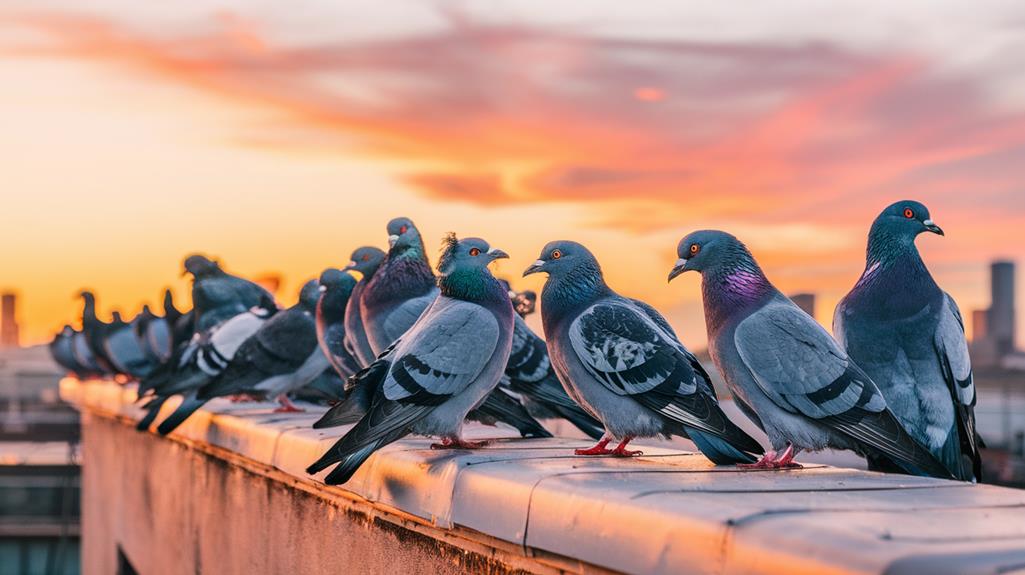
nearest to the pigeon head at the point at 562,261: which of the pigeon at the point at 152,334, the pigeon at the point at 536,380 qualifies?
the pigeon at the point at 536,380

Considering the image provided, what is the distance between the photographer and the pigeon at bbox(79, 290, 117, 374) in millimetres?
22495

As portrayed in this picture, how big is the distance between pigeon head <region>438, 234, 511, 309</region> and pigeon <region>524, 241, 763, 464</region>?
1.29ft

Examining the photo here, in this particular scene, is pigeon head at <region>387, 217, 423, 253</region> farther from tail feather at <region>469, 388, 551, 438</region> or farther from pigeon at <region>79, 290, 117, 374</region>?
pigeon at <region>79, 290, 117, 374</region>

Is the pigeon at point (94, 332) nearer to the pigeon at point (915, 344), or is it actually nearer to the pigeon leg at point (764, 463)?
the pigeon at point (915, 344)

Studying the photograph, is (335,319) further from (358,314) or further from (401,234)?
(401,234)

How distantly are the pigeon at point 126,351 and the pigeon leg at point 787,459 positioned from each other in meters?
15.4

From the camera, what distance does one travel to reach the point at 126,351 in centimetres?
2111

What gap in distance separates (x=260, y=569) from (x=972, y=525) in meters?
5.47

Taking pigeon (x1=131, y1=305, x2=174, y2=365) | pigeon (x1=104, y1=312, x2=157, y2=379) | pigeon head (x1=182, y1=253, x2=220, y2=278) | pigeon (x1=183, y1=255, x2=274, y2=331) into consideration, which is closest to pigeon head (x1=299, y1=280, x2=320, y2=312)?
pigeon (x1=183, y1=255, x2=274, y2=331)

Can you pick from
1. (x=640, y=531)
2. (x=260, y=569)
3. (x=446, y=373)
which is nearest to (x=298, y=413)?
(x=260, y=569)

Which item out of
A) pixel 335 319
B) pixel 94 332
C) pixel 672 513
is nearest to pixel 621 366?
pixel 672 513

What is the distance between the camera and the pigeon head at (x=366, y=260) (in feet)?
30.1

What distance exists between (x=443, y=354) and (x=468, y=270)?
2.06ft

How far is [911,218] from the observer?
591 cm
